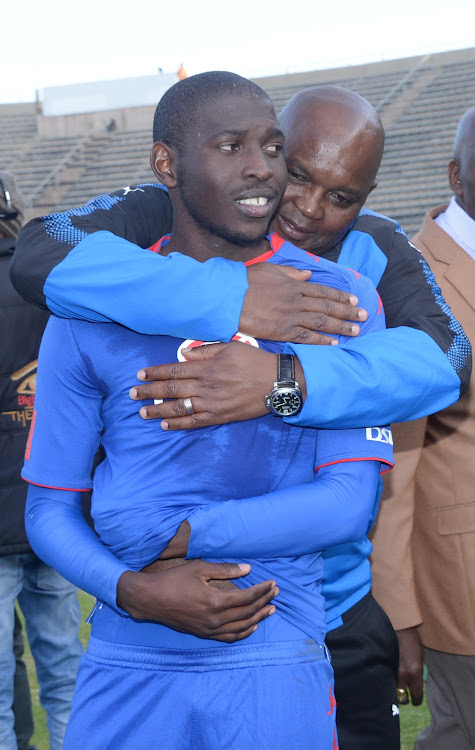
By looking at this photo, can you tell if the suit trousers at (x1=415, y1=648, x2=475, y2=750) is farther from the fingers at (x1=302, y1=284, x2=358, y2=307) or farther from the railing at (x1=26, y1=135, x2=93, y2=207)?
the railing at (x1=26, y1=135, x2=93, y2=207)

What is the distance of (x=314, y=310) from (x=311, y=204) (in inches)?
21.2

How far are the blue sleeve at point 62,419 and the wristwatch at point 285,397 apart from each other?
36 centimetres

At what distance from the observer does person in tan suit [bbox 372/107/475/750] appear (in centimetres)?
248

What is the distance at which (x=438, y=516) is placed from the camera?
254 centimetres

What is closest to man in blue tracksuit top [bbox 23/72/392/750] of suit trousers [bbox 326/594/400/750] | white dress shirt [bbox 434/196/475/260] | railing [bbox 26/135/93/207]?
suit trousers [bbox 326/594/400/750]

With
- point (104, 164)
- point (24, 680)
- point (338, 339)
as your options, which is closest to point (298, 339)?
point (338, 339)

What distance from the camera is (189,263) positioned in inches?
62.0

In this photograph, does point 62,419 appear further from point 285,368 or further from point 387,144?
point 387,144

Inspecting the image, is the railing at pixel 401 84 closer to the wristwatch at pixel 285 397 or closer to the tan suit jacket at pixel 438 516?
the tan suit jacket at pixel 438 516

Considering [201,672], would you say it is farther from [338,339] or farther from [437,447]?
[437,447]

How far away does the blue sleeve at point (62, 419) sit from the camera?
1.62m

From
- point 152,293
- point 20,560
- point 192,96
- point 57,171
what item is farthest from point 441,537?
point 57,171

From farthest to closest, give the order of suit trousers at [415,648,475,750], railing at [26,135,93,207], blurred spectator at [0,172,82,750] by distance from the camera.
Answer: railing at [26,135,93,207] → blurred spectator at [0,172,82,750] → suit trousers at [415,648,475,750]

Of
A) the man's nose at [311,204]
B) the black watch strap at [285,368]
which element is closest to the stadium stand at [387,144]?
the man's nose at [311,204]
